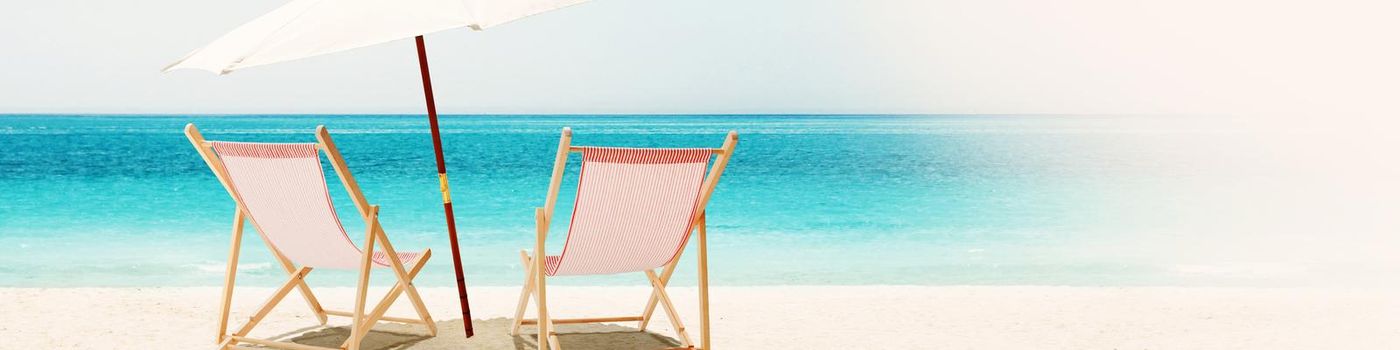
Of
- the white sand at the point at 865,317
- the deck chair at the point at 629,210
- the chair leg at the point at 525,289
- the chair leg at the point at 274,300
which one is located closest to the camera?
the deck chair at the point at 629,210

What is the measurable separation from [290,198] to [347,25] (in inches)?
22.8

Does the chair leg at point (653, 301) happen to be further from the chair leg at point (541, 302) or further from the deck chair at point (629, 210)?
the chair leg at point (541, 302)

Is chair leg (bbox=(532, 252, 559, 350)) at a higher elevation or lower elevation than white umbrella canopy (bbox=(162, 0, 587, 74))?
lower

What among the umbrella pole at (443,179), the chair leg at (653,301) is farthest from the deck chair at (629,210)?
the umbrella pole at (443,179)

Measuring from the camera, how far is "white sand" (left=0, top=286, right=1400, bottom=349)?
13.2 ft

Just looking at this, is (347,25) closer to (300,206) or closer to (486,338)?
(300,206)

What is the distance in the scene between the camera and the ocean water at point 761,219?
310 inches

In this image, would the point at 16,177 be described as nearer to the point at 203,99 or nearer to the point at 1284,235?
the point at 1284,235

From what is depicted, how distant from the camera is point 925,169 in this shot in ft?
79.4

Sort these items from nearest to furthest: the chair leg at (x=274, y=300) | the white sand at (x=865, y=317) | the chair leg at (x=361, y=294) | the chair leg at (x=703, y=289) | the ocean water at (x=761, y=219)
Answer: the chair leg at (x=361, y=294) → the chair leg at (x=703, y=289) → the chair leg at (x=274, y=300) → the white sand at (x=865, y=317) → the ocean water at (x=761, y=219)

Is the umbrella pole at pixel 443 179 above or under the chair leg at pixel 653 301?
above

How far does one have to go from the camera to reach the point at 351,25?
9.21ft

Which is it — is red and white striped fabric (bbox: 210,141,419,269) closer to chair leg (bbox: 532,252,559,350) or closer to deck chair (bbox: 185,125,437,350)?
deck chair (bbox: 185,125,437,350)

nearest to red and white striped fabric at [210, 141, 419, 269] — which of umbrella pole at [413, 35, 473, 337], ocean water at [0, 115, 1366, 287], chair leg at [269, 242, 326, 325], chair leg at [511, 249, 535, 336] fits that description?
chair leg at [269, 242, 326, 325]
